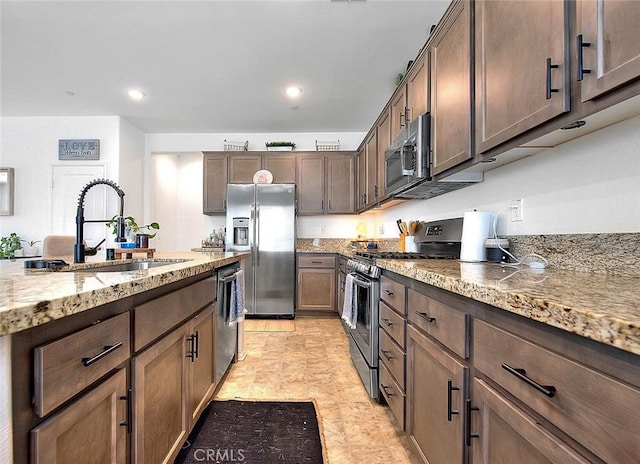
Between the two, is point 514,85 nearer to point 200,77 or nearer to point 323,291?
point 200,77

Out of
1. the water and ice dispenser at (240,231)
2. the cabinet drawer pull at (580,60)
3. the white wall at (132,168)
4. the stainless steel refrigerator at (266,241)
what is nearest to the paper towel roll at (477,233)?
the cabinet drawer pull at (580,60)

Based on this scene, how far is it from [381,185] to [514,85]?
201 centimetres

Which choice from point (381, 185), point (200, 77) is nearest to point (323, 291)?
point (381, 185)

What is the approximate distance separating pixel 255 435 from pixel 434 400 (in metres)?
1.01

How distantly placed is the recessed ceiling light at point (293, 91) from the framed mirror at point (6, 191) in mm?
4049

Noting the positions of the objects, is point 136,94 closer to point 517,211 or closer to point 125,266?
point 125,266

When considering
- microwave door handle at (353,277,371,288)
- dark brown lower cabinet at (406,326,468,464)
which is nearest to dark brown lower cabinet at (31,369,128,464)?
dark brown lower cabinet at (406,326,468,464)

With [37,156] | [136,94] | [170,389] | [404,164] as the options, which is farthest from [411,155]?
[37,156]

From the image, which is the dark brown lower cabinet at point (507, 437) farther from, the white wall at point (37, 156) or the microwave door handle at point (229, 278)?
the white wall at point (37, 156)

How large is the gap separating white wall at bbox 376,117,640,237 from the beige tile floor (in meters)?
1.26

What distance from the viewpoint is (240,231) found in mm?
4355

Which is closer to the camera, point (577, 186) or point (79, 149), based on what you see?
point (577, 186)

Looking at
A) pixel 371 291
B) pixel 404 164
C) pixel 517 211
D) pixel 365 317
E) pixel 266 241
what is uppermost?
pixel 404 164

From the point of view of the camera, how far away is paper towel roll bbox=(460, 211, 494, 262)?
5.64ft
